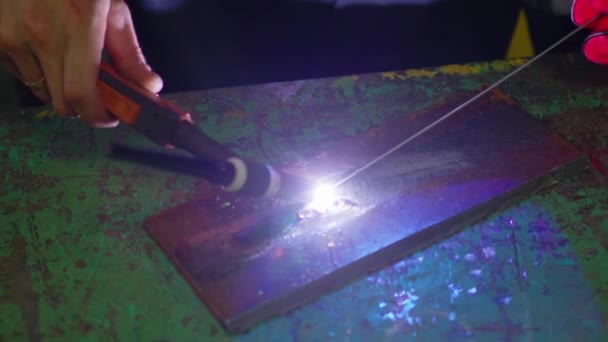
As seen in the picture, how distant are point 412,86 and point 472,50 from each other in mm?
543

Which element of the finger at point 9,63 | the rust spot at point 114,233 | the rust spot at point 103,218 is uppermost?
the finger at point 9,63

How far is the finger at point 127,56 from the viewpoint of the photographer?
3.63 ft

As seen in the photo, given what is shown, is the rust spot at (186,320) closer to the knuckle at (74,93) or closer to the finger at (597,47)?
the knuckle at (74,93)

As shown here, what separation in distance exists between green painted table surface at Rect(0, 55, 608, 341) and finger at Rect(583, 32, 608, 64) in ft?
0.34

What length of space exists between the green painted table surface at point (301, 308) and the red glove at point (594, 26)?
11 centimetres

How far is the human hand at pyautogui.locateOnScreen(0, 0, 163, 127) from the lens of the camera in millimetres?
1053

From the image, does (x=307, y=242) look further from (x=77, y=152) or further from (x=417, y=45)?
(x=417, y=45)

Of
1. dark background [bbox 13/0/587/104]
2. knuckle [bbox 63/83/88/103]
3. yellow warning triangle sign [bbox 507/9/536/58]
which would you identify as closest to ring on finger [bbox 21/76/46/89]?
knuckle [bbox 63/83/88/103]

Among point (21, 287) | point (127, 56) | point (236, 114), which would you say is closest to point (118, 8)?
point (127, 56)

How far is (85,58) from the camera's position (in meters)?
1.04

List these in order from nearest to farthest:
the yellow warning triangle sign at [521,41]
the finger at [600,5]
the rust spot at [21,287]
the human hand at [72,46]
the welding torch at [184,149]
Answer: the welding torch at [184,149] → the rust spot at [21,287] → the human hand at [72,46] → the finger at [600,5] → the yellow warning triangle sign at [521,41]

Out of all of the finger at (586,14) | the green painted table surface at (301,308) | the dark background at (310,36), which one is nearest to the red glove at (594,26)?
the finger at (586,14)

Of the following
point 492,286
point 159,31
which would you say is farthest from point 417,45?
point 492,286

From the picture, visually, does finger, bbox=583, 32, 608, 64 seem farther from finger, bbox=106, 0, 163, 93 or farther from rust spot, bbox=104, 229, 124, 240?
rust spot, bbox=104, 229, 124, 240
